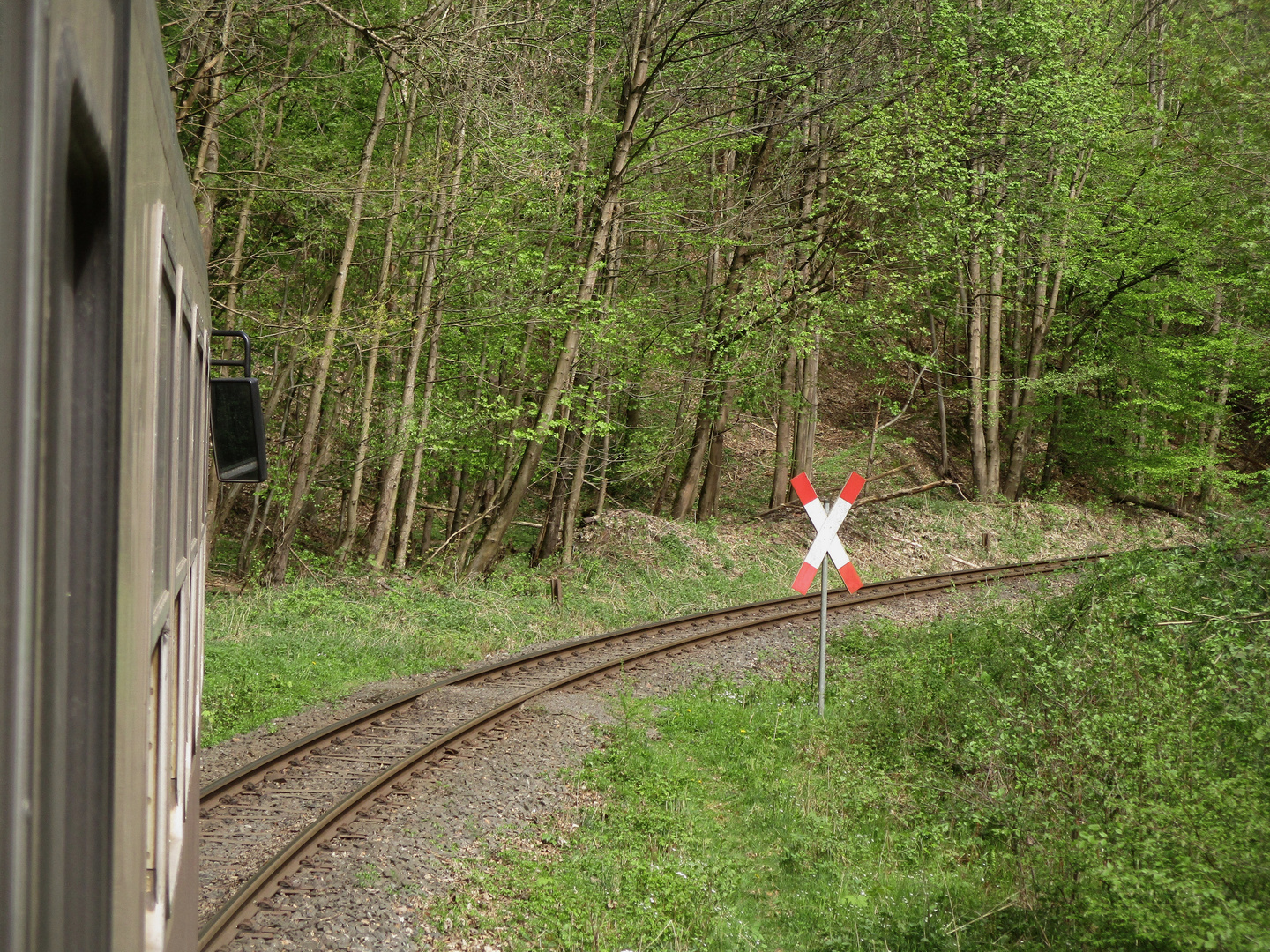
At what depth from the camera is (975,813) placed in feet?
24.4

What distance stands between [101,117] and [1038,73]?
25.8 metres

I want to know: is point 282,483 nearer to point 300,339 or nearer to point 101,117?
point 300,339

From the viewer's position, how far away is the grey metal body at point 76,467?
0.91m

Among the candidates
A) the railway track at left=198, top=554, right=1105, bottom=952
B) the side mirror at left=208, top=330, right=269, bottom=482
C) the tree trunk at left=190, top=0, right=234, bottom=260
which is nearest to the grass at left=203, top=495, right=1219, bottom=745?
the railway track at left=198, top=554, right=1105, bottom=952

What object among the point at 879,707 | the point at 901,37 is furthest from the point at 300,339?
the point at 901,37

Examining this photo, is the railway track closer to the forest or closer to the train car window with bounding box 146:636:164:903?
the train car window with bounding box 146:636:164:903

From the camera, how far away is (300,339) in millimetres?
16328

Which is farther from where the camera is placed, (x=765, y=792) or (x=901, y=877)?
(x=765, y=792)

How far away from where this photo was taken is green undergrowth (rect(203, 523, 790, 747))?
36.7ft

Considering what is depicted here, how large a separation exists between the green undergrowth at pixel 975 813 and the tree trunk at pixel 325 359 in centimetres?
876

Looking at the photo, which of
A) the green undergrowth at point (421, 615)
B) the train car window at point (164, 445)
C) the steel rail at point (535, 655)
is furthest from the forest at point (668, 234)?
the train car window at point (164, 445)

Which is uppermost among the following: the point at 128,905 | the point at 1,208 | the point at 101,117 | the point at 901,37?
the point at 901,37

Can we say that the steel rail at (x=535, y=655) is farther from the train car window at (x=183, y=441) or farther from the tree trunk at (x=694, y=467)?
the tree trunk at (x=694, y=467)

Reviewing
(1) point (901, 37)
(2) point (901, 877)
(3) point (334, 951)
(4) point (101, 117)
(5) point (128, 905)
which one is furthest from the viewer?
(1) point (901, 37)
